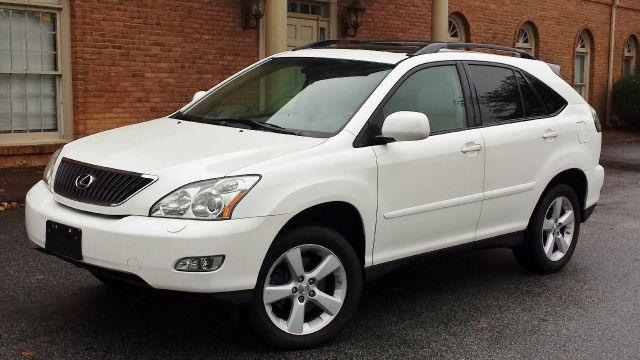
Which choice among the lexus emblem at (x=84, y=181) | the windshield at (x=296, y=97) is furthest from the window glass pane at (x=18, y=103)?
the lexus emblem at (x=84, y=181)

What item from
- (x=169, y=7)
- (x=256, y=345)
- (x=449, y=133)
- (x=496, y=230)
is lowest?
(x=256, y=345)

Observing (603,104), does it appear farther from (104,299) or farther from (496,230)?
(104,299)

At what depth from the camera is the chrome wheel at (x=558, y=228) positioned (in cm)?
629

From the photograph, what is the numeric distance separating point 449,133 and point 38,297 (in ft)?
9.72

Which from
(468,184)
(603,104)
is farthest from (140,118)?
(603,104)

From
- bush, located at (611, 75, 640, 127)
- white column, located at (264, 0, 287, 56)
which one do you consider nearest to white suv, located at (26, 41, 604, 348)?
white column, located at (264, 0, 287, 56)

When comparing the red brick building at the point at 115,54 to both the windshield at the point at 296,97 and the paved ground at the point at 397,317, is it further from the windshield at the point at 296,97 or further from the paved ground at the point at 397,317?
the windshield at the point at 296,97

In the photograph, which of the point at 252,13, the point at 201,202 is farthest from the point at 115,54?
the point at 201,202

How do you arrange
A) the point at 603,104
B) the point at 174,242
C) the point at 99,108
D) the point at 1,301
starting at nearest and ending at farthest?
the point at 174,242, the point at 1,301, the point at 99,108, the point at 603,104

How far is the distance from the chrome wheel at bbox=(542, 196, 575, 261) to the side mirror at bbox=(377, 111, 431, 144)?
195 centimetres

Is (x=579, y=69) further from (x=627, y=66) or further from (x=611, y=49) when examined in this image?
(x=627, y=66)

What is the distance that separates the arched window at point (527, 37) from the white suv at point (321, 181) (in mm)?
15255

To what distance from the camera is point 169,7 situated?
484 inches

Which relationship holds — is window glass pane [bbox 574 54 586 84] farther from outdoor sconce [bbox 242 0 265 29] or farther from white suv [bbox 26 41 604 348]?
white suv [bbox 26 41 604 348]
